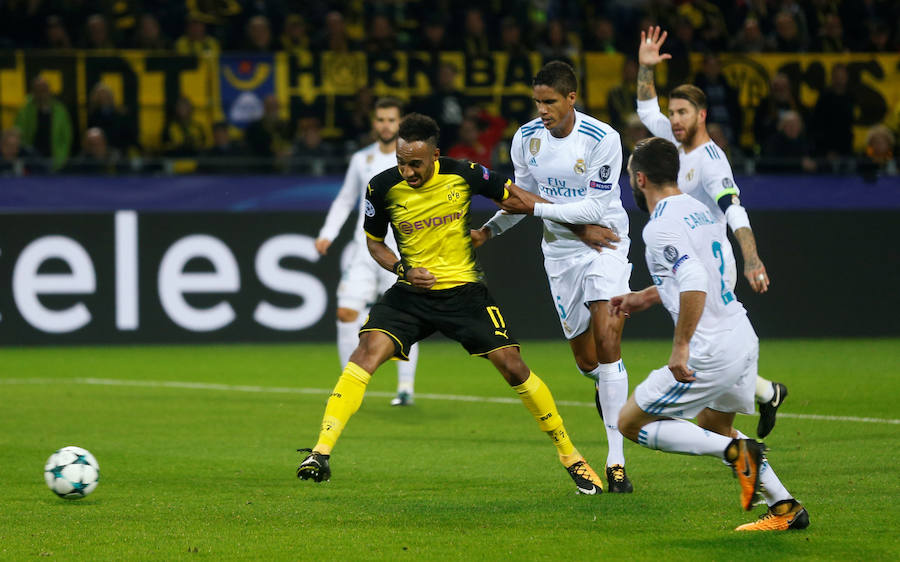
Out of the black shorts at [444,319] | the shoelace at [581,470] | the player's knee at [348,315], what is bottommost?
the player's knee at [348,315]

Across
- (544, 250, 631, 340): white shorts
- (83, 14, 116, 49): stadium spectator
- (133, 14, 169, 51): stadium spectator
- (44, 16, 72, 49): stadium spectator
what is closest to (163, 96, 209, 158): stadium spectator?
(133, 14, 169, 51): stadium spectator

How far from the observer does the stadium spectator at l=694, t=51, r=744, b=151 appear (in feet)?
54.9

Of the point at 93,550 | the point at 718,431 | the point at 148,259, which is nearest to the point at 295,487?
the point at 93,550

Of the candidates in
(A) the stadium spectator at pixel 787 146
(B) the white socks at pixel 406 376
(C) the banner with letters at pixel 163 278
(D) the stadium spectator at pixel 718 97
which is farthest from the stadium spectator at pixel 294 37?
(B) the white socks at pixel 406 376

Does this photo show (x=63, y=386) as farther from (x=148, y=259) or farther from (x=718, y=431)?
(x=718, y=431)

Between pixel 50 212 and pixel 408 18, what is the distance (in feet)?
19.6

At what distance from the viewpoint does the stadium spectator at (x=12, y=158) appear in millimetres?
14883

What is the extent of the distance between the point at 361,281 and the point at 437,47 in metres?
6.95

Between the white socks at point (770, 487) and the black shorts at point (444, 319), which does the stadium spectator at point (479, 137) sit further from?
the white socks at point (770, 487)

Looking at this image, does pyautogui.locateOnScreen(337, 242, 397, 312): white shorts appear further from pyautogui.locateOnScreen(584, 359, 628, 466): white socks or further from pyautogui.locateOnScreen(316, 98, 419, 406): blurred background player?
pyautogui.locateOnScreen(584, 359, 628, 466): white socks

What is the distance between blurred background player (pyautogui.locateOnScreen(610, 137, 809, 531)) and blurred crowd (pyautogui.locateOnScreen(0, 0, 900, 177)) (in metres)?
8.80

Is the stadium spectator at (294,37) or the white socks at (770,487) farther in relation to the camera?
the stadium spectator at (294,37)

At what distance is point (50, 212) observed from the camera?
1441cm

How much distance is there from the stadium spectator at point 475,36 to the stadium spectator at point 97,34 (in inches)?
173
